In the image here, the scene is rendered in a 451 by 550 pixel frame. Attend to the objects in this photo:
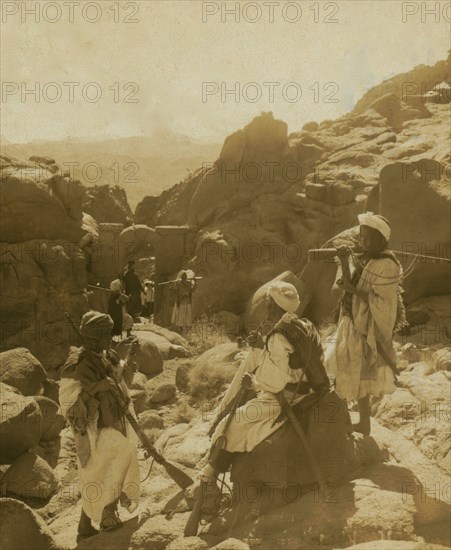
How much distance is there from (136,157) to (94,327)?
10106 cm

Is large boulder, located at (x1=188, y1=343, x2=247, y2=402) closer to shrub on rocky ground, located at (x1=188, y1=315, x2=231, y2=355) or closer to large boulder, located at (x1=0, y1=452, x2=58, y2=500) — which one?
A: large boulder, located at (x1=0, y1=452, x2=58, y2=500)

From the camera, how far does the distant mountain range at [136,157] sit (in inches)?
3172

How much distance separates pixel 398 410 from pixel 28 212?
41.5 ft

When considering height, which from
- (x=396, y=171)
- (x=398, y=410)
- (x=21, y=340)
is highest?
(x=396, y=171)

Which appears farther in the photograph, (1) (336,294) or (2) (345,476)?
(1) (336,294)

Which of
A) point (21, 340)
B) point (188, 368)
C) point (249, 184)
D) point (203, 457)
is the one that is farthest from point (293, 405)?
point (249, 184)

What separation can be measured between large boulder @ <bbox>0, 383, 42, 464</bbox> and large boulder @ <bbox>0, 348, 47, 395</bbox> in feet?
6.13

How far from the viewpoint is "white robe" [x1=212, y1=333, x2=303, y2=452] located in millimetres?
4922

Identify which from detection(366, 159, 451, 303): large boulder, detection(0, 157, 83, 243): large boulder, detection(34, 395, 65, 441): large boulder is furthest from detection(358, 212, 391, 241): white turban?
detection(0, 157, 83, 243): large boulder

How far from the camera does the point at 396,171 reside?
12.7m

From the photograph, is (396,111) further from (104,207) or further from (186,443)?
(186,443)

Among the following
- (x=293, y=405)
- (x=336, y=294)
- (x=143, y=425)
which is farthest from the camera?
(x=336, y=294)

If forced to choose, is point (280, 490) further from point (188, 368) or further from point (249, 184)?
point (249, 184)

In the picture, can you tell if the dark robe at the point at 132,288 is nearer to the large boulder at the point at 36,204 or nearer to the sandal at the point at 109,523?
the large boulder at the point at 36,204
